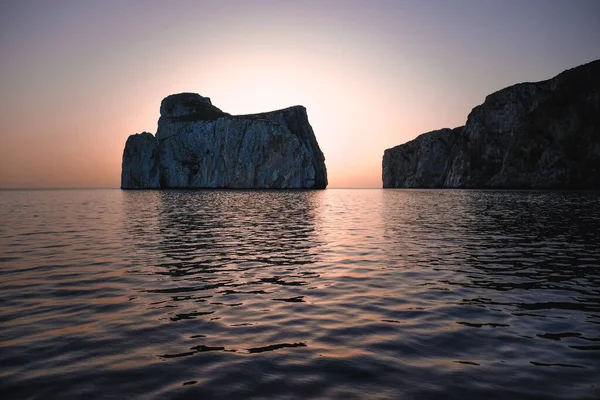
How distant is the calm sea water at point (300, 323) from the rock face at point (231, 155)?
164m

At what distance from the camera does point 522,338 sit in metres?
8.17

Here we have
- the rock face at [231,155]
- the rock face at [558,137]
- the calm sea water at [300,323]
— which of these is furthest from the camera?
the rock face at [231,155]

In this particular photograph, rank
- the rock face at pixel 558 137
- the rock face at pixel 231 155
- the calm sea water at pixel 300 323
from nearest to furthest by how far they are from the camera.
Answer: the calm sea water at pixel 300 323
the rock face at pixel 558 137
the rock face at pixel 231 155

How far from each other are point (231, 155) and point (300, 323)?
183429mm

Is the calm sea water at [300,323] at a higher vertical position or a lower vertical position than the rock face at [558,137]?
lower

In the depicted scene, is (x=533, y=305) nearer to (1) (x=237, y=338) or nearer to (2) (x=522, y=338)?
(2) (x=522, y=338)

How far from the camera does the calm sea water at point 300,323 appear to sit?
20.3ft

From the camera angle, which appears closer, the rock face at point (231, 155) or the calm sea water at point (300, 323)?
the calm sea water at point (300, 323)

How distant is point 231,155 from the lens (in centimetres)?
18838

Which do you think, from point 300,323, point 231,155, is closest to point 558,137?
point 231,155

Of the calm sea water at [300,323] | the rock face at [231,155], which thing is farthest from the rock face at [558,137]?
the calm sea water at [300,323]

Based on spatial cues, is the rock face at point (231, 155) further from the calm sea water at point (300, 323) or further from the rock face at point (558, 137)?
the calm sea water at point (300, 323)

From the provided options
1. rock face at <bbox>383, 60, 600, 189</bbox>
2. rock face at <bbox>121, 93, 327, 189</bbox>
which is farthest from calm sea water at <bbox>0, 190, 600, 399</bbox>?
rock face at <bbox>121, 93, 327, 189</bbox>

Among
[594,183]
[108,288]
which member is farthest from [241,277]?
[594,183]
